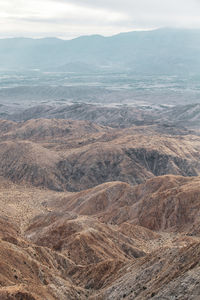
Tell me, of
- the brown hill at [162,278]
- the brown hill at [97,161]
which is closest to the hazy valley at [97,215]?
the brown hill at [162,278]

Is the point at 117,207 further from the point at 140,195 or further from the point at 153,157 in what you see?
the point at 153,157

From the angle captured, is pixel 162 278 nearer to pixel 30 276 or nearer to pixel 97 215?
pixel 30 276

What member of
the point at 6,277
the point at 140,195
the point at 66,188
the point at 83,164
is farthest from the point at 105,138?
the point at 6,277

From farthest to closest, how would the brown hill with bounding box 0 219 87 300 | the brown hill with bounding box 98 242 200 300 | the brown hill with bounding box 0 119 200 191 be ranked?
the brown hill with bounding box 0 119 200 191 < the brown hill with bounding box 0 219 87 300 < the brown hill with bounding box 98 242 200 300

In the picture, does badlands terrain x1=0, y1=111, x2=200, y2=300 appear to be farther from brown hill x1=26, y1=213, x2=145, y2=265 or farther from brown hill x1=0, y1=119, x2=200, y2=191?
brown hill x1=0, y1=119, x2=200, y2=191

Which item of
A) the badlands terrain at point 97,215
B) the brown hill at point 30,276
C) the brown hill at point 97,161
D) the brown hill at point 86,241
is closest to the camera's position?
the brown hill at point 30,276

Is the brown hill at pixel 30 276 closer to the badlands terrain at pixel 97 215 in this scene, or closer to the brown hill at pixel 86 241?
the badlands terrain at pixel 97 215

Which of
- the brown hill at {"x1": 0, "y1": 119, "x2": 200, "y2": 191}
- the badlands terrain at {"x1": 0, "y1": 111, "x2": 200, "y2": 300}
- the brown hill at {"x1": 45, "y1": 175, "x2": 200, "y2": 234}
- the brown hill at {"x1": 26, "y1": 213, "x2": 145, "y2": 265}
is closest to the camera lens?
the badlands terrain at {"x1": 0, "y1": 111, "x2": 200, "y2": 300}

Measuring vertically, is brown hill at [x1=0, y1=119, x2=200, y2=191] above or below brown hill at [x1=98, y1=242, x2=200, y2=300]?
below

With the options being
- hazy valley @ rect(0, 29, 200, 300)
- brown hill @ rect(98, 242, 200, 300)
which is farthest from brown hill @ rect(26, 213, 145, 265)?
brown hill @ rect(98, 242, 200, 300)
